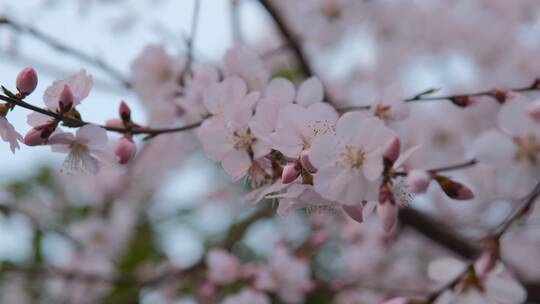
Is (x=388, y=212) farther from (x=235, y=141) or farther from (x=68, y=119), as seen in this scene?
(x=68, y=119)

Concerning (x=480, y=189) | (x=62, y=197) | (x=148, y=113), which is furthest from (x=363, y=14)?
(x=62, y=197)

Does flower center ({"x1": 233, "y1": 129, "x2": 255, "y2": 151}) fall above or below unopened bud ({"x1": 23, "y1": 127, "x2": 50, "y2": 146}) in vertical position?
below

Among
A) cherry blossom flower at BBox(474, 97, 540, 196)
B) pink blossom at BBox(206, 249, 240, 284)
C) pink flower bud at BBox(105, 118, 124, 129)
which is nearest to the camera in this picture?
cherry blossom flower at BBox(474, 97, 540, 196)

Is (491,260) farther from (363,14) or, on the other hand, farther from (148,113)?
(363,14)

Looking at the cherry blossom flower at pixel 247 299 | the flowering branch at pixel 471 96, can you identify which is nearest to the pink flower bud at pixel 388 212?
the flowering branch at pixel 471 96

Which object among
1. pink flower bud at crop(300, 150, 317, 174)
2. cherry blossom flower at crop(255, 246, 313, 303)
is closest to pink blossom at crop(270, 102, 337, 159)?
pink flower bud at crop(300, 150, 317, 174)

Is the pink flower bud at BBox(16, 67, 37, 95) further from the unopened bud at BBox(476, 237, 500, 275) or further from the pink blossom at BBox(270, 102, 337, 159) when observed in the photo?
the unopened bud at BBox(476, 237, 500, 275)

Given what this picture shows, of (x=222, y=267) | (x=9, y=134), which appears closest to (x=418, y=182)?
(x=9, y=134)
